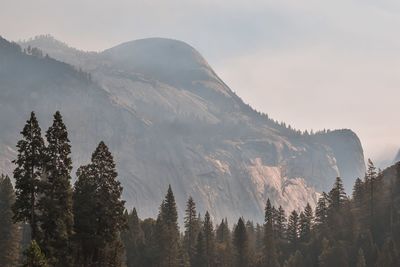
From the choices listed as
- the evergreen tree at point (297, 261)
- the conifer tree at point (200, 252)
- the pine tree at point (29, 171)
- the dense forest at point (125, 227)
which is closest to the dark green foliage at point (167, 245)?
the dense forest at point (125, 227)

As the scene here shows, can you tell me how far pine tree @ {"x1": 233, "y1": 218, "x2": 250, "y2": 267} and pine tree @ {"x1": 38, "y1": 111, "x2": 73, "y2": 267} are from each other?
7567cm

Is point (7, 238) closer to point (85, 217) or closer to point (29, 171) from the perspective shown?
point (85, 217)

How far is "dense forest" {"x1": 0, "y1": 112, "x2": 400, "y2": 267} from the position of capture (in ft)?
178

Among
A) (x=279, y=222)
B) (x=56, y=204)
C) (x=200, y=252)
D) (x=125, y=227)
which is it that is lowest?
(x=56, y=204)

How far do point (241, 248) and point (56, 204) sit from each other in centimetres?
7938

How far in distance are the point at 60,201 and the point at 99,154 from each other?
925cm

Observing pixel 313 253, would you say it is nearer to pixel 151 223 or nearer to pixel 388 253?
pixel 388 253

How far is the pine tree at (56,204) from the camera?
54.3 metres

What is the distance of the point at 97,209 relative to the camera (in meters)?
62.6

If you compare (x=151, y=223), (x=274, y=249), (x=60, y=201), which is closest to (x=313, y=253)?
(x=274, y=249)

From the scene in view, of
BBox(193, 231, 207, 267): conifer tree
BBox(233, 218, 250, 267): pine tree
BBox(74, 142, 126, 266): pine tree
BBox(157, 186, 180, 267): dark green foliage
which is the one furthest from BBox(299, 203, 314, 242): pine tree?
BBox(74, 142, 126, 266): pine tree

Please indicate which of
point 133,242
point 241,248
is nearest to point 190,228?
point 241,248

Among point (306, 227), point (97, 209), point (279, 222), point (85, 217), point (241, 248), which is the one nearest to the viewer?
point (85, 217)

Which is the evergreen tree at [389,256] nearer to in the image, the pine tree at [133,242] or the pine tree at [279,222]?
the pine tree at [279,222]
